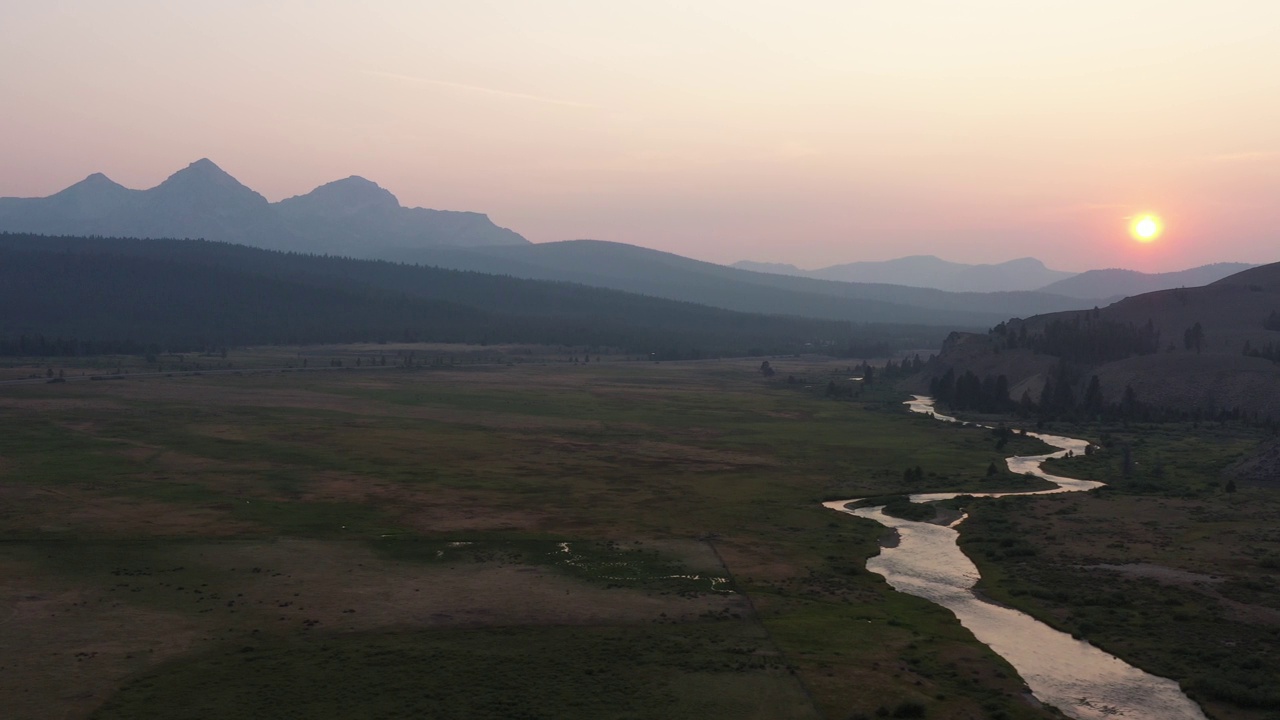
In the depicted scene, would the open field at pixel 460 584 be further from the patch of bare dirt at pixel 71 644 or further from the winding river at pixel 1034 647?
the winding river at pixel 1034 647

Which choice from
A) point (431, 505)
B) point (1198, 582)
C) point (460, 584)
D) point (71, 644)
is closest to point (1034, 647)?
point (1198, 582)

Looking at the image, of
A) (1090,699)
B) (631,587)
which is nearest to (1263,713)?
(1090,699)

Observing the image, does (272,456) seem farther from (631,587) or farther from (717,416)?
(717,416)

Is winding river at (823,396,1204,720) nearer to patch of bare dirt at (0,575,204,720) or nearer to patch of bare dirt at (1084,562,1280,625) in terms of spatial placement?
patch of bare dirt at (1084,562,1280,625)

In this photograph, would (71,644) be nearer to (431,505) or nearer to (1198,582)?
(431,505)

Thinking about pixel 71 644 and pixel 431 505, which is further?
pixel 431 505
